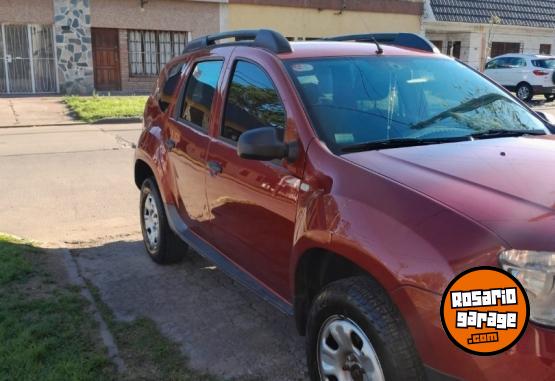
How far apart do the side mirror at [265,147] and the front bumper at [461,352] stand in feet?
3.27

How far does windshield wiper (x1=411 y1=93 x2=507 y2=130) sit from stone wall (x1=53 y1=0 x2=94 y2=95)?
63.3 feet

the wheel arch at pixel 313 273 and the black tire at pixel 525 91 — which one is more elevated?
the wheel arch at pixel 313 273

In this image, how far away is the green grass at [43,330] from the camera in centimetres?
331

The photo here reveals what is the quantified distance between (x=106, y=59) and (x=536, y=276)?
21660 millimetres

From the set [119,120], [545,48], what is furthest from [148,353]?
[545,48]

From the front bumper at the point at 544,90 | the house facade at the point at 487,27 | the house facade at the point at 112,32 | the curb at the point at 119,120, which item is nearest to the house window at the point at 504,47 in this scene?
the house facade at the point at 487,27

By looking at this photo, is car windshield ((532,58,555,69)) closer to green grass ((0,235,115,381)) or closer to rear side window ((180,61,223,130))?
rear side window ((180,61,223,130))

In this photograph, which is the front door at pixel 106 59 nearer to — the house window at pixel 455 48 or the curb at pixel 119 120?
the curb at pixel 119 120

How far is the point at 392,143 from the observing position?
307 centimetres

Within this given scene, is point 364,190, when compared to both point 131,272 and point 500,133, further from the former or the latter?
point 131,272

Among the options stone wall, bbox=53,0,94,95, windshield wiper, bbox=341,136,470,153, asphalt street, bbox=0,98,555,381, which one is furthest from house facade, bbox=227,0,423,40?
windshield wiper, bbox=341,136,470,153

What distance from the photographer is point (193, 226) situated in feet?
14.3

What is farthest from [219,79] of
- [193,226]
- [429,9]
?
[429,9]

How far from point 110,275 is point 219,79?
1.96 metres
